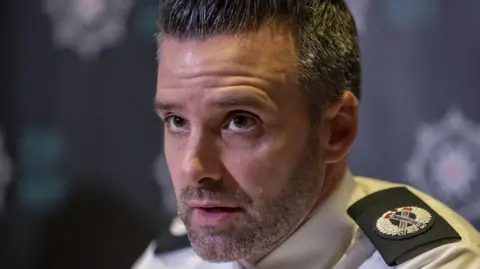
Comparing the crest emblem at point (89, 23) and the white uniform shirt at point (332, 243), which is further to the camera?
the crest emblem at point (89, 23)

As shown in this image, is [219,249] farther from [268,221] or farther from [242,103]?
[242,103]

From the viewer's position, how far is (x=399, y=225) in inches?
34.0

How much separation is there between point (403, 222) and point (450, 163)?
0.42 m

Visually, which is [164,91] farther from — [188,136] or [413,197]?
[413,197]

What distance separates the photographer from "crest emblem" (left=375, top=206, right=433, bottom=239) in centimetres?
85

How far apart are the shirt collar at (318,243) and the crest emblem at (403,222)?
0.05 metres

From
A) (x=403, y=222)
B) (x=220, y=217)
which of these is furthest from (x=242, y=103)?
(x=403, y=222)

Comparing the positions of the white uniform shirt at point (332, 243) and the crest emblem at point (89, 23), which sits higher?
the white uniform shirt at point (332, 243)

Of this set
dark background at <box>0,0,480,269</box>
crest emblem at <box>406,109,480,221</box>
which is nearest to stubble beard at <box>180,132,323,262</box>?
crest emblem at <box>406,109,480,221</box>

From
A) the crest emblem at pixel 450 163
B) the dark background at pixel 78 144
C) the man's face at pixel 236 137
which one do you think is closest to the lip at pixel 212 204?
the man's face at pixel 236 137

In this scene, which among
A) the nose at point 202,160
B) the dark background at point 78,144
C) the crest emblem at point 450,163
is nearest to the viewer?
the nose at point 202,160

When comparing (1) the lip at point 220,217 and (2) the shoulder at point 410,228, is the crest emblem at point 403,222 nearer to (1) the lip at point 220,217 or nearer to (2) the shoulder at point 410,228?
(2) the shoulder at point 410,228

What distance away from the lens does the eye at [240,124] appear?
837mm

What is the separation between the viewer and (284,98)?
0.85m
